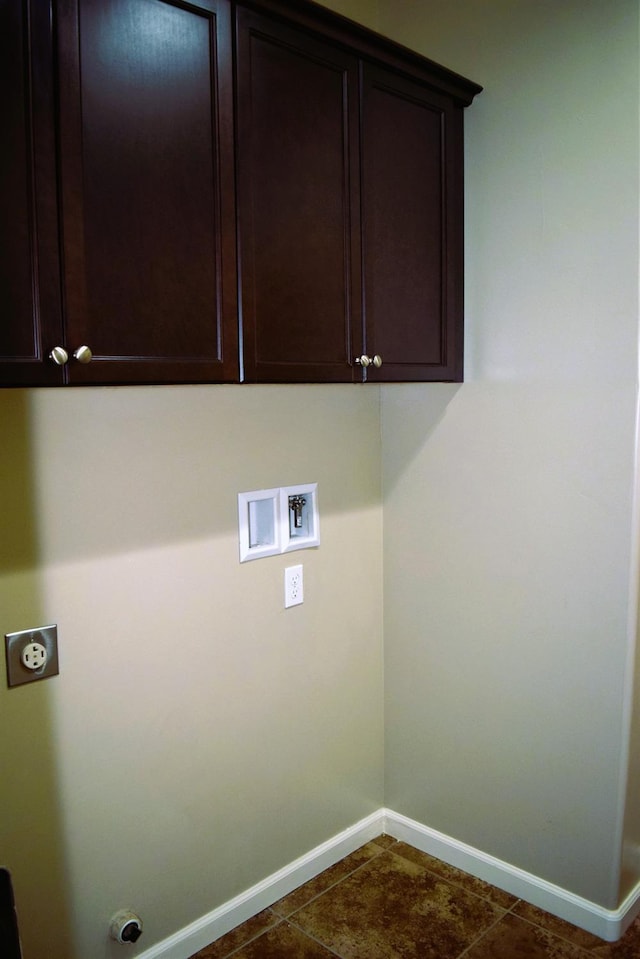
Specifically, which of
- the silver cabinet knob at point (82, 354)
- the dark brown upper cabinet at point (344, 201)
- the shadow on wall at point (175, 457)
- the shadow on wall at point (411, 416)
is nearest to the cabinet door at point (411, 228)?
the dark brown upper cabinet at point (344, 201)

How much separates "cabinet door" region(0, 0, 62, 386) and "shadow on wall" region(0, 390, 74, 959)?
33cm

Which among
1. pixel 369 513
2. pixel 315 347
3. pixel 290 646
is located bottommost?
pixel 290 646

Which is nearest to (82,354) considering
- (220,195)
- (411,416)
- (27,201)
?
(27,201)

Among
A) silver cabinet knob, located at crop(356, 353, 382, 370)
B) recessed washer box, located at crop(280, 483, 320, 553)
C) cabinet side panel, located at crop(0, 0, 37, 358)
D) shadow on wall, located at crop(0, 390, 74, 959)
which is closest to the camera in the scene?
cabinet side panel, located at crop(0, 0, 37, 358)

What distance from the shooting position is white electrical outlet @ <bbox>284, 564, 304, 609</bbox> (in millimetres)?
2270

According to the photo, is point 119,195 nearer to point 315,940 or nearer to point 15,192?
point 15,192

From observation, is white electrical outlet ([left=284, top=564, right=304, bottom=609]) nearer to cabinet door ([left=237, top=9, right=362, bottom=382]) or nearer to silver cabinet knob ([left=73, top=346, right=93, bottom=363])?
cabinet door ([left=237, top=9, right=362, bottom=382])

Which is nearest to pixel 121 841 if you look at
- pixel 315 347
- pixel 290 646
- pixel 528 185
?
pixel 290 646

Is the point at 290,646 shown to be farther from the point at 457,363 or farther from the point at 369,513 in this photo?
the point at 457,363

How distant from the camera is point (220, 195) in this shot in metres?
1.62

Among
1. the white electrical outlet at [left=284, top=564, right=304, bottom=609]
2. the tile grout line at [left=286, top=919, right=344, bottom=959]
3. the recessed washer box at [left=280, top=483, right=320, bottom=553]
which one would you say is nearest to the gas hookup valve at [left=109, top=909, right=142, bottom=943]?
the tile grout line at [left=286, top=919, right=344, bottom=959]

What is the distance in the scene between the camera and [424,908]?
2.25m

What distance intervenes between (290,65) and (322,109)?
0.12 meters

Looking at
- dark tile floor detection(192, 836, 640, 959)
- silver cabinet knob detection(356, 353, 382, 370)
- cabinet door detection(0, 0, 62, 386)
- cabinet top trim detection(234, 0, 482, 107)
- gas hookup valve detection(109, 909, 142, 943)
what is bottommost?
dark tile floor detection(192, 836, 640, 959)
